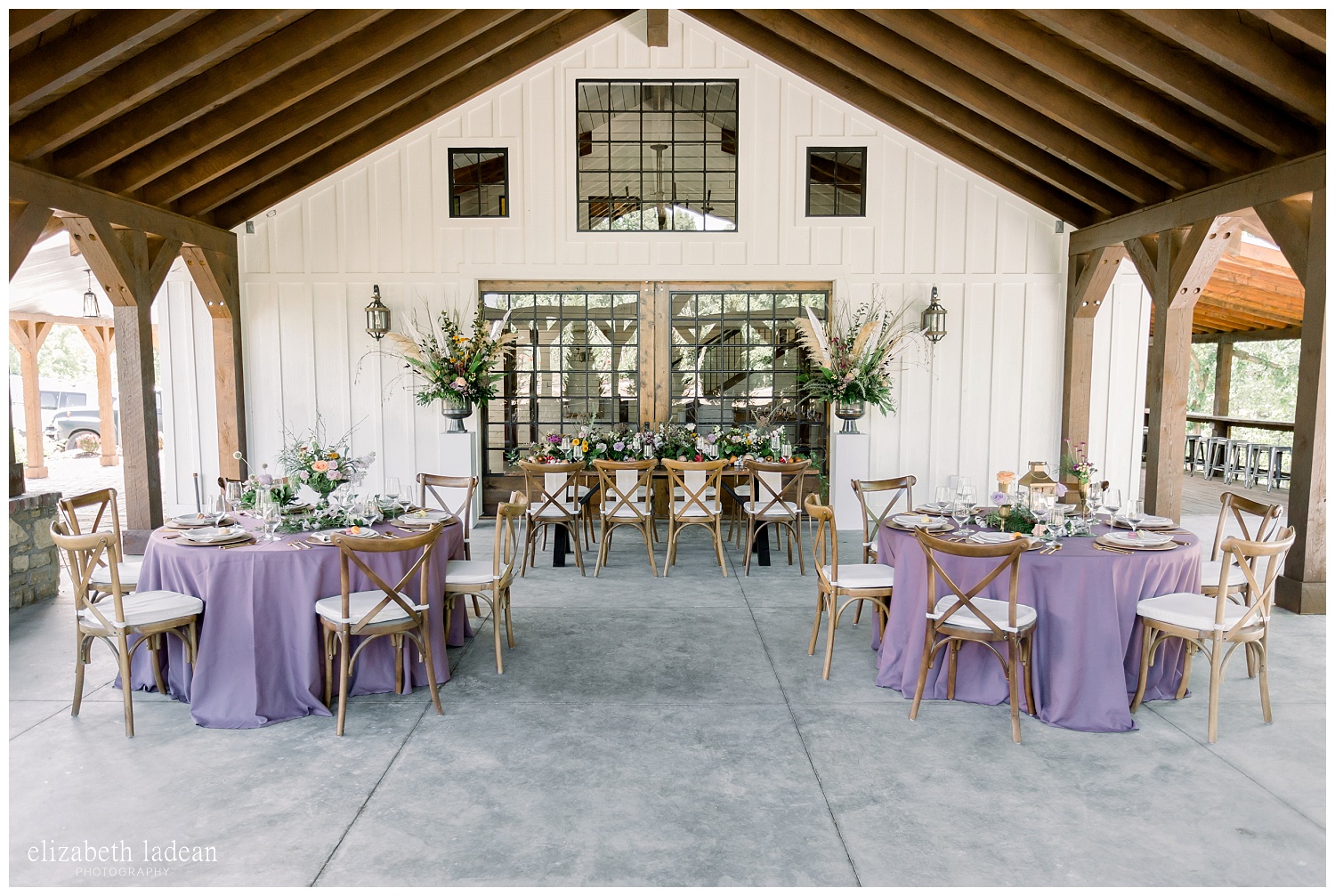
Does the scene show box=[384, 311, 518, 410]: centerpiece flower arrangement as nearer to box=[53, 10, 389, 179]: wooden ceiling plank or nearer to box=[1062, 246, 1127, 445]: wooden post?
box=[53, 10, 389, 179]: wooden ceiling plank

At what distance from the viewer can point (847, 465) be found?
877 cm

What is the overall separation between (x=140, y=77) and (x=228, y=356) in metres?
3.84

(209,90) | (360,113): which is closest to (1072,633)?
(209,90)

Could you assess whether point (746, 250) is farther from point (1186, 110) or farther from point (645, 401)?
point (1186, 110)

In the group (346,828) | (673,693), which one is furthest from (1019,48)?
(346,828)

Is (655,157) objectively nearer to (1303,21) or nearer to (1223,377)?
(1303,21)

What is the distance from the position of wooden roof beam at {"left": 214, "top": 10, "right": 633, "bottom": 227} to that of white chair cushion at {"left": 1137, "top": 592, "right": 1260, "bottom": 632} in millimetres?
7636

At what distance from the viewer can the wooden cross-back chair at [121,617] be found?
3762 millimetres

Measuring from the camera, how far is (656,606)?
19.3 ft

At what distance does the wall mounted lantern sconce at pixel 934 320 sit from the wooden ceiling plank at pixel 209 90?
5.92m

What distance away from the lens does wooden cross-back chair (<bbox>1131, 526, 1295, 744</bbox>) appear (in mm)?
3740

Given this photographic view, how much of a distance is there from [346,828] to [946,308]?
7980 millimetres

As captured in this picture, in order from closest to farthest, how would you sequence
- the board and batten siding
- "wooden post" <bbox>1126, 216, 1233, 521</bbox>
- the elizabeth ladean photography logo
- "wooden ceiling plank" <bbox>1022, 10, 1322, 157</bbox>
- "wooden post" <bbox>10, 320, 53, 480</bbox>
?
the elizabeth ladean photography logo → "wooden ceiling plank" <bbox>1022, 10, 1322, 157</bbox> → "wooden post" <bbox>1126, 216, 1233, 521</bbox> → the board and batten siding → "wooden post" <bbox>10, 320, 53, 480</bbox>

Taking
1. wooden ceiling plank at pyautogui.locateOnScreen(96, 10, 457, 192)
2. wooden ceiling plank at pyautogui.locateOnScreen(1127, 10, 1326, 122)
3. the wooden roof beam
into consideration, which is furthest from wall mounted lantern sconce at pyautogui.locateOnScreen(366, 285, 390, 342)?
wooden ceiling plank at pyautogui.locateOnScreen(1127, 10, 1326, 122)
